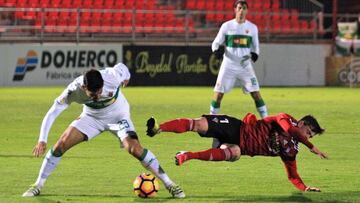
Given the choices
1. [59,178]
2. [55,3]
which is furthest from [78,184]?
[55,3]

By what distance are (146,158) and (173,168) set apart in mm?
2570

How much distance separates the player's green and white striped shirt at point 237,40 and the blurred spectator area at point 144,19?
15.0 metres

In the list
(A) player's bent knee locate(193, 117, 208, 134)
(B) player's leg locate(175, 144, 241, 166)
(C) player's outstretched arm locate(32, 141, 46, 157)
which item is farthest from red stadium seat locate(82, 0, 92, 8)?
(C) player's outstretched arm locate(32, 141, 46, 157)

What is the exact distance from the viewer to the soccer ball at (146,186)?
9250 millimetres

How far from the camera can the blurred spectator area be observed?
31.0 meters

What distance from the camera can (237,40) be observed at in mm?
16469

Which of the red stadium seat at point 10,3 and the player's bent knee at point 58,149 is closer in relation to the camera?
the player's bent knee at point 58,149

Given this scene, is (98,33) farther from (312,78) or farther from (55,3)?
(312,78)

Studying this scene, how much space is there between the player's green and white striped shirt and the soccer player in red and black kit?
6616mm

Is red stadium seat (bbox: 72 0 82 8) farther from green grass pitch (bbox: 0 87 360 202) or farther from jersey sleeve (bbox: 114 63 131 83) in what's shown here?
jersey sleeve (bbox: 114 63 131 83)

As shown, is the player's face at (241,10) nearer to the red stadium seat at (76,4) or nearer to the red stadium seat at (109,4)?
the red stadium seat at (76,4)

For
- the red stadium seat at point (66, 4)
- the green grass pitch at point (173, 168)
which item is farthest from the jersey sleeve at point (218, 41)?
the red stadium seat at point (66, 4)

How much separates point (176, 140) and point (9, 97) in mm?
11269

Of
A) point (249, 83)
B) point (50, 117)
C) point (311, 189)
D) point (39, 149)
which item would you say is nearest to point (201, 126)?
point (311, 189)
